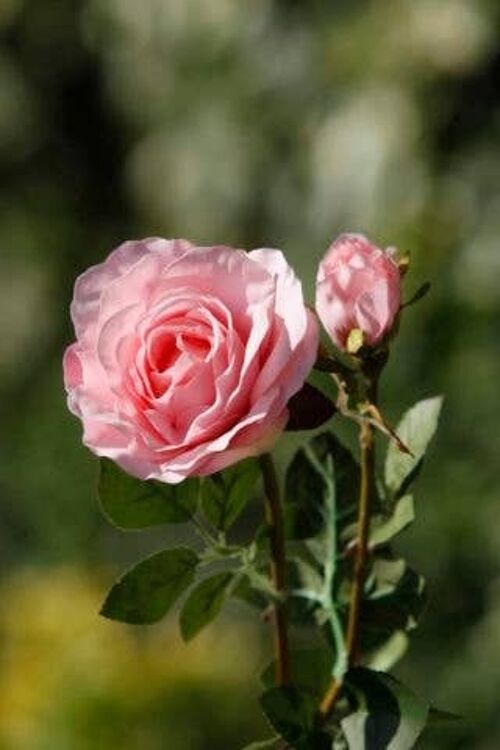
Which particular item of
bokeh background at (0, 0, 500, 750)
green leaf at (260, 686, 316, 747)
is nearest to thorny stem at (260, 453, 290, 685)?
green leaf at (260, 686, 316, 747)

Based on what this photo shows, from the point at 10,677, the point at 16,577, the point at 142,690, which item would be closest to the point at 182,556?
the point at 142,690

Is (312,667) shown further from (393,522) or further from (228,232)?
(228,232)

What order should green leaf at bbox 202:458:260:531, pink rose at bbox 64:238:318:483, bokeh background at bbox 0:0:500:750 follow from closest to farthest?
pink rose at bbox 64:238:318:483 → green leaf at bbox 202:458:260:531 → bokeh background at bbox 0:0:500:750

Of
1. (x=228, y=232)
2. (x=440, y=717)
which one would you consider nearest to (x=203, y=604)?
(x=440, y=717)

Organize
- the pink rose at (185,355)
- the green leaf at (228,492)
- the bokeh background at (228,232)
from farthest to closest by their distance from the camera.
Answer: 1. the bokeh background at (228,232)
2. the green leaf at (228,492)
3. the pink rose at (185,355)

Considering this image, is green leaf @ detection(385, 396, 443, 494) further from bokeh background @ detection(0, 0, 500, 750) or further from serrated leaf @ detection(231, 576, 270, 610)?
bokeh background @ detection(0, 0, 500, 750)

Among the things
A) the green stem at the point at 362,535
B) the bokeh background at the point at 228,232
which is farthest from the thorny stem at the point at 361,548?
the bokeh background at the point at 228,232

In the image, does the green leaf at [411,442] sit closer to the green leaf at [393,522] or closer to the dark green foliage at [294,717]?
the green leaf at [393,522]
